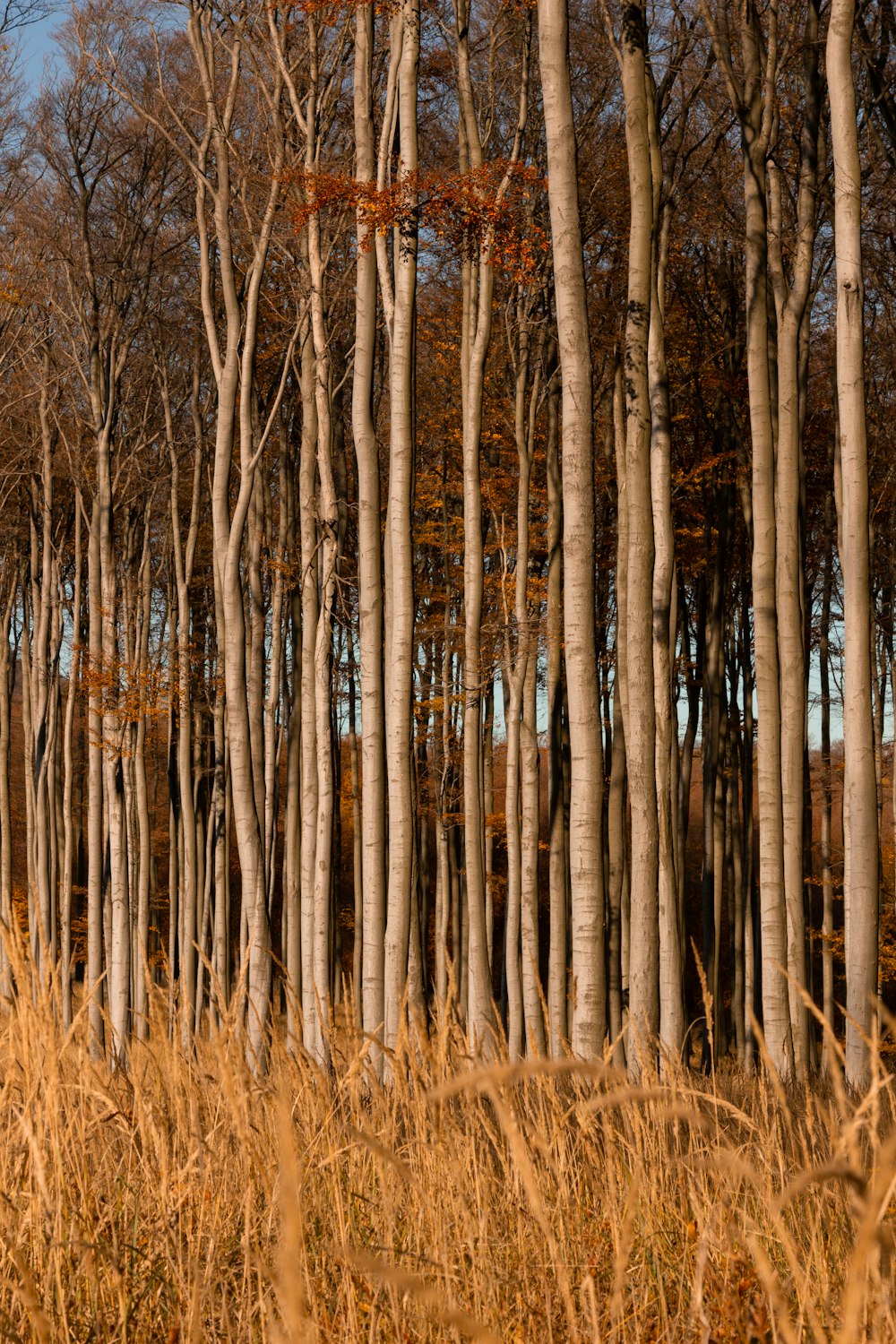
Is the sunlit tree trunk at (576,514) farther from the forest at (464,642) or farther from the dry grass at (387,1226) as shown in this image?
the dry grass at (387,1226)

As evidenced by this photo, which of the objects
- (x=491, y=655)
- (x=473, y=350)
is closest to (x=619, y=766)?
(x=491, y=655)

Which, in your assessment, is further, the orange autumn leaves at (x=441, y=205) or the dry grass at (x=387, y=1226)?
the orange autumn leaves at (x=441, y=205)

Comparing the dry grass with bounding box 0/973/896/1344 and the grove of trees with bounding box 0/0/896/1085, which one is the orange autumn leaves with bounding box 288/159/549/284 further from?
the dry grass with bounding box 0/973/896/1344

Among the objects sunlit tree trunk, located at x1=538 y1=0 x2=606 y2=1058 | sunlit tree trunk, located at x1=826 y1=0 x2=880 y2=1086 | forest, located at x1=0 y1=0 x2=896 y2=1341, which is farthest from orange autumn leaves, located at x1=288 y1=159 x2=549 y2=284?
sunlit tree trunk, located at x1=826 y1=0 x2=880 y2=1086

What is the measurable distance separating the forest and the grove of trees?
6 centimetres

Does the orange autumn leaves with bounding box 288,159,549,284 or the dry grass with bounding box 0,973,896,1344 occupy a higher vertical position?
the orange autumn leaves with bounding box 288,159,549,284

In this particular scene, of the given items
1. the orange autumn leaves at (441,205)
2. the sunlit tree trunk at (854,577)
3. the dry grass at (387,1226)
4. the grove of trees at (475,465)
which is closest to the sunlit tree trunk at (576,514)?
the grove of trees at (475,465)

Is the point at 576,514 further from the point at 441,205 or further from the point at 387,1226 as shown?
the point at 387,1226

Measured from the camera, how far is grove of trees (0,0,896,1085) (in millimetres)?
7383

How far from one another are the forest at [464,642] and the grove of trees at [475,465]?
64 mm

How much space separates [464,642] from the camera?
13781mm

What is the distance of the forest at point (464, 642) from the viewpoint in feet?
8.63

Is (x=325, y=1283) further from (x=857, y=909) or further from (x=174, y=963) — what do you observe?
(x=174, y=963)

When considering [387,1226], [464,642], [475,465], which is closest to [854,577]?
[475,465]
